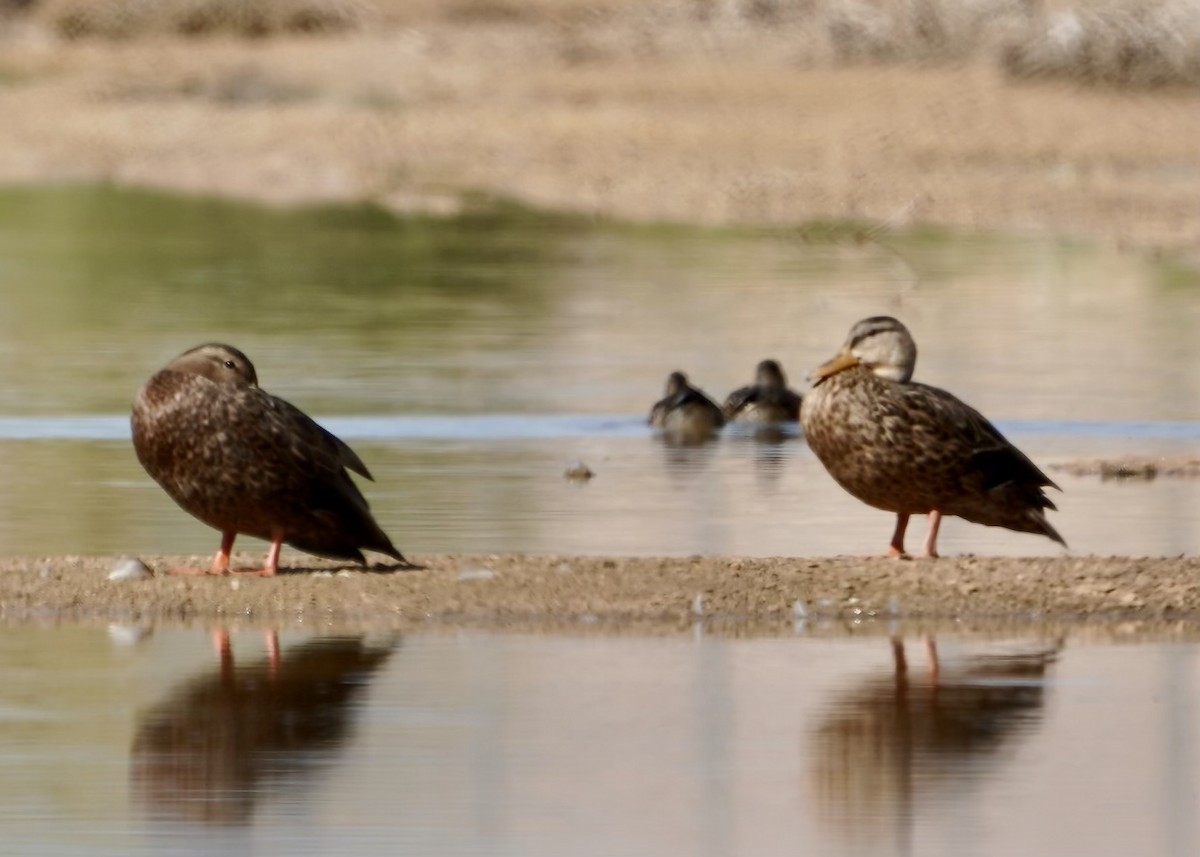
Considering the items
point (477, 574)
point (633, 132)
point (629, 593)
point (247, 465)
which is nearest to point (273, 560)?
point (247, 465)

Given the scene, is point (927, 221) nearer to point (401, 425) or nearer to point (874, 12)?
Answer: point (874, 12)

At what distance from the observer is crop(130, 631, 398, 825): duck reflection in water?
27.3 ft

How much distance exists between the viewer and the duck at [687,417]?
691 inches

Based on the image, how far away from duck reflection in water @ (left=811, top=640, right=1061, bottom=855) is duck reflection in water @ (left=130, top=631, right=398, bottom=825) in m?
1.25

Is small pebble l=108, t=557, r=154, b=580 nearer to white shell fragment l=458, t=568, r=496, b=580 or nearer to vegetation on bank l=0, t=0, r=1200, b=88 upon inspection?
white shell fragment l=458, t=568, r=496, b=580

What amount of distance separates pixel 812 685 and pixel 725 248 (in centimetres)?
2015

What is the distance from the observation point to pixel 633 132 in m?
33.8

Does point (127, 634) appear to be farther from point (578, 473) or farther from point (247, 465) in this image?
point (578, 473)

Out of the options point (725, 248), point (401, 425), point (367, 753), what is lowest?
point (367, 753)

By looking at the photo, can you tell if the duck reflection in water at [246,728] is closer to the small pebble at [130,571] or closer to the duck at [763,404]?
the small pebble at [130,571]

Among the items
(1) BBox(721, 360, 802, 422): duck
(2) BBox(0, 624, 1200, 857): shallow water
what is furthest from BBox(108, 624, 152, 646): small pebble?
(1) BBox(721, 360, 802, 422): duck

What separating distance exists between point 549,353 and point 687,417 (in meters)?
3.96

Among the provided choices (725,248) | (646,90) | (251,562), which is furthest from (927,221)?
(251,562)

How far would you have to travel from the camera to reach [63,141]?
116 feet
